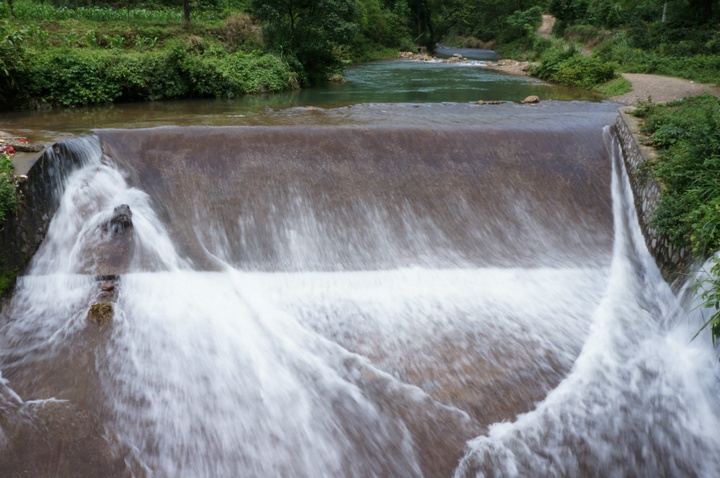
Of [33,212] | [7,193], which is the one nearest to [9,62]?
[33,212]

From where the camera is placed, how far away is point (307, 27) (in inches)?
796

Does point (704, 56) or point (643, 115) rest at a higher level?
point (704, 56)

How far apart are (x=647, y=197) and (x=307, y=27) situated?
1636 centimetres

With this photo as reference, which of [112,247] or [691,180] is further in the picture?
[112,247]

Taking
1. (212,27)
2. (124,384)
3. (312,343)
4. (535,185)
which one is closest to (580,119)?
(535,185)

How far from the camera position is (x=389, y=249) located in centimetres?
705

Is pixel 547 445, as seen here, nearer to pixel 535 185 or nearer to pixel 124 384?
pixel 124 384

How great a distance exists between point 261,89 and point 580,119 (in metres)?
10.6

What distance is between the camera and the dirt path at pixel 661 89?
46.2 ft

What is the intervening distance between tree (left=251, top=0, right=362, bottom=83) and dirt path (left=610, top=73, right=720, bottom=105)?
10505 millimetres

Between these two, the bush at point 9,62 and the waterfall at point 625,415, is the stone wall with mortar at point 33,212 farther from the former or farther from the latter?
the bush at point 9,62

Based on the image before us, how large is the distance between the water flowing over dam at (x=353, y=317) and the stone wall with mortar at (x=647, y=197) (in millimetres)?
212

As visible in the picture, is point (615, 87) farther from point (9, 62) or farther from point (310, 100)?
point (9, 62)

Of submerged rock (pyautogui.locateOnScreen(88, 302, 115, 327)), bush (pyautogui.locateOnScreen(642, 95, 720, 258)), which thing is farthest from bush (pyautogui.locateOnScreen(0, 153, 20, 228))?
bush (pyautogui.locateOnScreen(642, 95, 720, 258))
